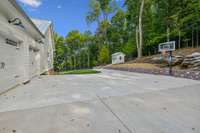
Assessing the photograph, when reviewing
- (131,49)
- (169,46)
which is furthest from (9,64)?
(131,49)

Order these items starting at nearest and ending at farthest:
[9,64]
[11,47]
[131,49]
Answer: [9,64] < [11,47] < [131,49]

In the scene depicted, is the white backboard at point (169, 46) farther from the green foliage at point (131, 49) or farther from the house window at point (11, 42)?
the green foliage at point (131, 49)

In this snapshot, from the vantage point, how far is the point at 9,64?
519cm

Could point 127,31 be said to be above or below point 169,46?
above

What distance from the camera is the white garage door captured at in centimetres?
463

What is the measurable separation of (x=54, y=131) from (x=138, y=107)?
1.75m

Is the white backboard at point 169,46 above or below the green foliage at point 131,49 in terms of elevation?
below

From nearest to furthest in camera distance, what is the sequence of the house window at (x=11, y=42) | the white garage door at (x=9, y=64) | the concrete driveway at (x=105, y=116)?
the concrete driveway at (x=105, y=116) → the white garage door at (x=9, y=64) → the house window at (x=11, y=42)

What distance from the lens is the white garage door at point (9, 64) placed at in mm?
4626

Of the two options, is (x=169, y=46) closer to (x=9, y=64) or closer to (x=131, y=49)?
(x=9, y=64)

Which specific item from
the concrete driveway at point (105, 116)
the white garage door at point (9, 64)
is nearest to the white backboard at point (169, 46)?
the concrete driveway at point (105, 116)

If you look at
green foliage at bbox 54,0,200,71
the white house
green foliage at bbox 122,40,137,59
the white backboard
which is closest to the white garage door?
the white house

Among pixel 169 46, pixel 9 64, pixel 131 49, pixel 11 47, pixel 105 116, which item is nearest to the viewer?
pixel 105 116

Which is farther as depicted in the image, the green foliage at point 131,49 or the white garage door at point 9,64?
the green foliage at point 131,49
